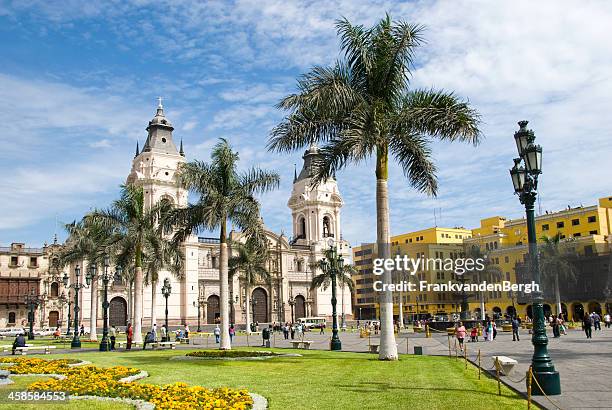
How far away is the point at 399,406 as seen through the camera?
10516 millimetres

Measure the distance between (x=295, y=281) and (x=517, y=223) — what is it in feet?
103

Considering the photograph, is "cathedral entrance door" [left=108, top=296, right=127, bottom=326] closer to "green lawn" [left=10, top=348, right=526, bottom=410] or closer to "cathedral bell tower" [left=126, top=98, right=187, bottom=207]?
"cathedral bell tower" [left=126, top=98, right=187, bottom=207]

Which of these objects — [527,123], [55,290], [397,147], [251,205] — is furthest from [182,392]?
[55,290]

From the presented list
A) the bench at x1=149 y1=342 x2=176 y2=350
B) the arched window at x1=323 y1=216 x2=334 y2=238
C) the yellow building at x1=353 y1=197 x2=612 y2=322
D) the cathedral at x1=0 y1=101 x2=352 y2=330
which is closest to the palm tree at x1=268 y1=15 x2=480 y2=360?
the bench at x1=149 y1=342 x2=176 y2=350

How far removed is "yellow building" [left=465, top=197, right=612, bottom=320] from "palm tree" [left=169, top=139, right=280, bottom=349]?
4508 cm

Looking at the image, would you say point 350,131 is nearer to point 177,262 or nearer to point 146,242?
point 146,242

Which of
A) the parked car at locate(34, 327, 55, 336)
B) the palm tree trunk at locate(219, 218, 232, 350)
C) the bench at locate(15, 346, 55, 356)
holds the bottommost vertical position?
the parked car at locate(34, 327, 55, 336)

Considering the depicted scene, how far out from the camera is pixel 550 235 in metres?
77.0

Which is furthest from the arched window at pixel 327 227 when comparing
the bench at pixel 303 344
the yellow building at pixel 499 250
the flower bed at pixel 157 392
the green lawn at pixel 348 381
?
the flower bed at pixel 157 392

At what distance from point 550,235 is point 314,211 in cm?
3054

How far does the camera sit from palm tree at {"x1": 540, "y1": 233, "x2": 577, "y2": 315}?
6160cm

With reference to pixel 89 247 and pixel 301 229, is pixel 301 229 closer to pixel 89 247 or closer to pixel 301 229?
pixel 301 229

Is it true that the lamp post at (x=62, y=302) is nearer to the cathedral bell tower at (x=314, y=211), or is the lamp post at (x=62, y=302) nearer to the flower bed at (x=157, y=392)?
the cathedral bell tower at (x=314, y=211)

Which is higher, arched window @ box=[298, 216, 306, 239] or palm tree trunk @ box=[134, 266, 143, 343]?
arched window @ box=[298, 216, 306, 239]
